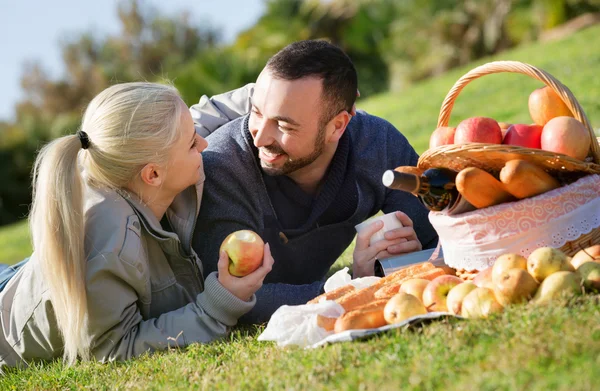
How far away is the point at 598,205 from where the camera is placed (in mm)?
3498

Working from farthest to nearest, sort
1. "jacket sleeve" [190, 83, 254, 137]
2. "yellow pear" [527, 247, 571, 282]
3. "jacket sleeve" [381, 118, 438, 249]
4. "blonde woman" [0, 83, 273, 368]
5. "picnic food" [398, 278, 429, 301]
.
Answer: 1. "jacket sleeve" [190, 83, 254, 137]
2. "jacket sleeve" [381, 118, 438, 249]
3. "blonde woman" [0, 83, 273, 368]
4. "picnic food" [398, 278, 429, 301]
5. "yellow pear" [527, 247, 571, 282]

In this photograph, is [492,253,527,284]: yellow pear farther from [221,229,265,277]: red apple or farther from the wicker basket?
[221,229,265,277]: red apple

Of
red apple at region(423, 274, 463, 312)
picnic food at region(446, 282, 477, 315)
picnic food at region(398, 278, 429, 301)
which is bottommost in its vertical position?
picnic food at region(398, 278, 429, 301)

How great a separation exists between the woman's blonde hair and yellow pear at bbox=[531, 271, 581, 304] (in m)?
2.08

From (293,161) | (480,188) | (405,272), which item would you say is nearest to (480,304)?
(480,188)

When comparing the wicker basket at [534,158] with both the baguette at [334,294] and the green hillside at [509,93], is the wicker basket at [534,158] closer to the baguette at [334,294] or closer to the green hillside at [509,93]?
the baguette at [334,294]

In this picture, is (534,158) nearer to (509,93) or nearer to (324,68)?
(324,68)

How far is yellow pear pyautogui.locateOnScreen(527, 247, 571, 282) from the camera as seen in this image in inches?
120

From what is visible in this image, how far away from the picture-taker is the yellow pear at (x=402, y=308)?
3.15 meters

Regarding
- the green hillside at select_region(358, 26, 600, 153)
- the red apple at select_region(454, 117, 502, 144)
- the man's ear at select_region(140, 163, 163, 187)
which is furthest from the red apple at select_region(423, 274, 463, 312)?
the green hillside at select_region(358, 26, 600, 153)

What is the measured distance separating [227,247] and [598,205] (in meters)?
1.86

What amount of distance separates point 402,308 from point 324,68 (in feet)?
5.83

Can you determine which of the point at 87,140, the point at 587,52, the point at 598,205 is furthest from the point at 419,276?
the point at 587,52

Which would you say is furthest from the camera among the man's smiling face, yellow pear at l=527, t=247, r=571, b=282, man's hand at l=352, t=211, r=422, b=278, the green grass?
the man's smiling face
